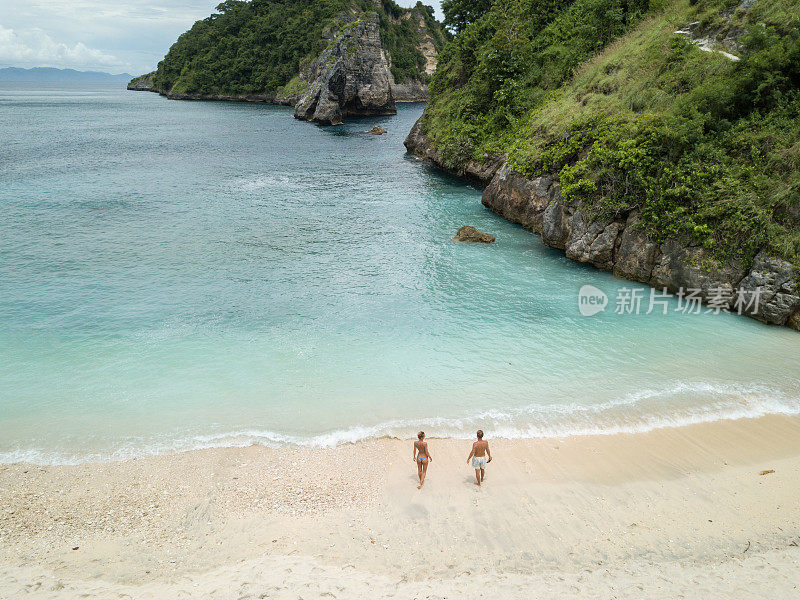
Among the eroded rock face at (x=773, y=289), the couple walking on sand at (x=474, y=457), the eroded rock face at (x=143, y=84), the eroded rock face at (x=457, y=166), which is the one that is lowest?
the couple walking on sand at (x=474, y=457)

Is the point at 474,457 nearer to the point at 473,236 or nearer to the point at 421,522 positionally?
the point at 421,522

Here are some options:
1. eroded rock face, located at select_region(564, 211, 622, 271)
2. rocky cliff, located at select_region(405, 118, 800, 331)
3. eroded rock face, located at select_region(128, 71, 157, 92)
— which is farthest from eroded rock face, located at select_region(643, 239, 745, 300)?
eroded rock face, located at select_region(128, 71, 157, 92)

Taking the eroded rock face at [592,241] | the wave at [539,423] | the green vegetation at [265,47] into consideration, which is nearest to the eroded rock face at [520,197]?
the eroded rock face at [592,241]

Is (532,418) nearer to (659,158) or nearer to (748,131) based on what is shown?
(659,158)

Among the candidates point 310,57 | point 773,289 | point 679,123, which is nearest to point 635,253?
point 773,289

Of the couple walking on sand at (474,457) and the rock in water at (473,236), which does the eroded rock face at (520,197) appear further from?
the couple walking on sand at (474,457)

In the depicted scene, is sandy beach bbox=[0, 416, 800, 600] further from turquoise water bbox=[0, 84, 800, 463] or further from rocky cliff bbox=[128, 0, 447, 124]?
rocky cliff bbox=[128, 0, 447, 124]
